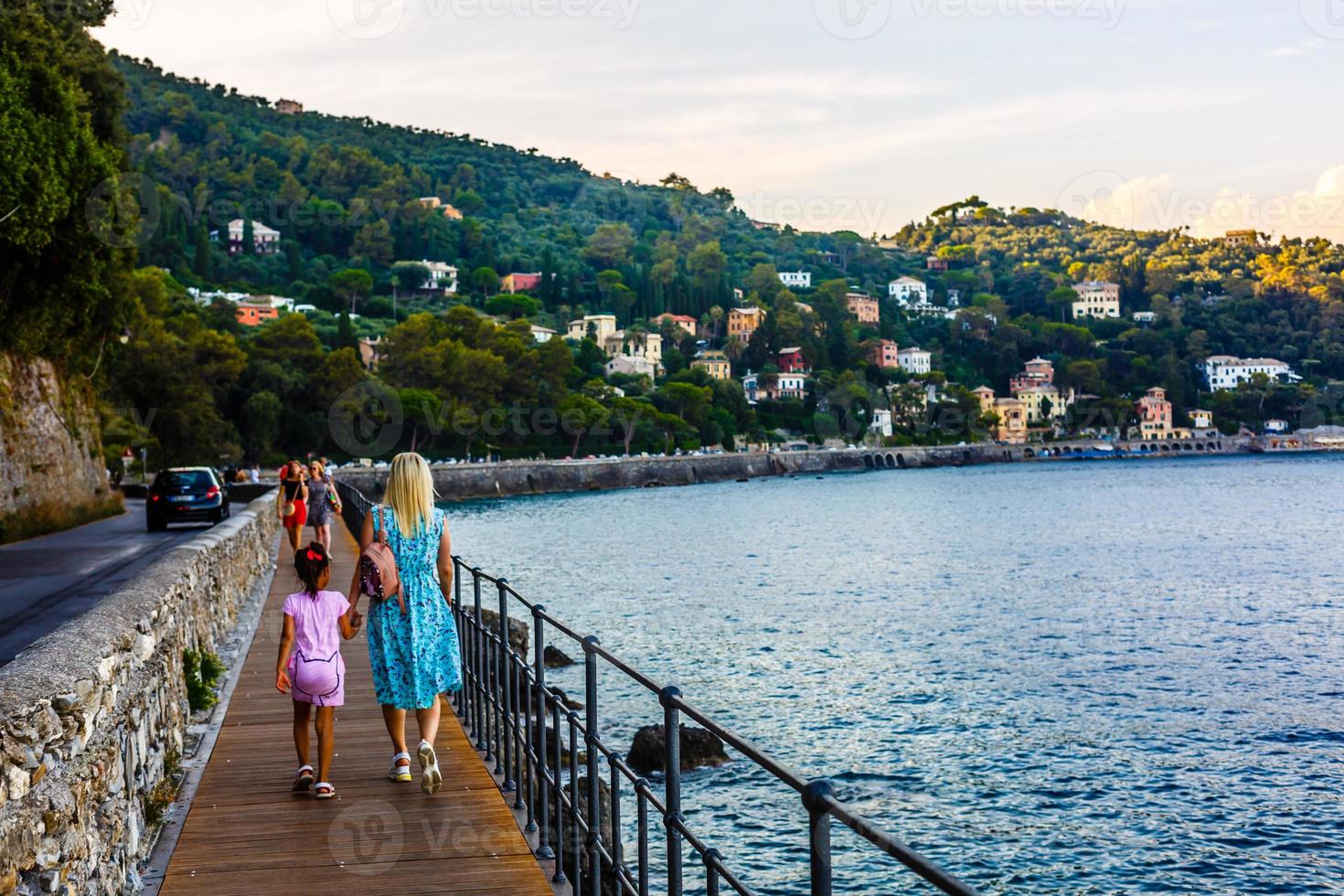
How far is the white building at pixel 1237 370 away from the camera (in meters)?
174

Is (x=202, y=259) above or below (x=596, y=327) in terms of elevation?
above

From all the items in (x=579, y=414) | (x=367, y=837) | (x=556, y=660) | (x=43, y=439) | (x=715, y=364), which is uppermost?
(x=715, y=364)

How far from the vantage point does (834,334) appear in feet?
567

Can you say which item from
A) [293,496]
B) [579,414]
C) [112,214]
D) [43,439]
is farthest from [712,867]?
[579,414]

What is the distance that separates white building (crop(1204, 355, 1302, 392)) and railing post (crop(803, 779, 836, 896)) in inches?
7376

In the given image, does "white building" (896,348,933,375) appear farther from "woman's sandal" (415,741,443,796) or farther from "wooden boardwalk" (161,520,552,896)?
"woman's sandal" (415,741,443,796)

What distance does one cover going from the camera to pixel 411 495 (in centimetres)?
654

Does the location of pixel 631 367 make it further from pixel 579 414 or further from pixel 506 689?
pixel 506 689

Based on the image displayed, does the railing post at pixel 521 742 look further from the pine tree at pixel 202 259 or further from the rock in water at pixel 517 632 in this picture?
the pine tree at pixel 202 259

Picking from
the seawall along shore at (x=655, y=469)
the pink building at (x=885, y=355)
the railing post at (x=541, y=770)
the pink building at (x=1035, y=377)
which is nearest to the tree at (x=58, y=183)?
the railing post at (x=541, y=770)

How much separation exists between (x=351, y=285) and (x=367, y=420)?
2671 inches

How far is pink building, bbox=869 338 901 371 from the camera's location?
571 ft

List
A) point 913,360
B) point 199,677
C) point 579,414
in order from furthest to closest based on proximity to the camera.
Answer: point 913,360 < point 579,414 < point 199,677

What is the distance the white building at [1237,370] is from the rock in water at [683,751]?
573ft
